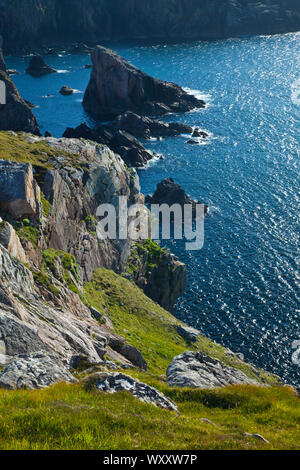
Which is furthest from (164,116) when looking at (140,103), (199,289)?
(199,289)

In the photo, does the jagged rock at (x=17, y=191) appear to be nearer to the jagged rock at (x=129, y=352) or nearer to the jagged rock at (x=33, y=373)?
the jagged rock at (x=129, y=352)

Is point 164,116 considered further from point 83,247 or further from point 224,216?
point 83,247

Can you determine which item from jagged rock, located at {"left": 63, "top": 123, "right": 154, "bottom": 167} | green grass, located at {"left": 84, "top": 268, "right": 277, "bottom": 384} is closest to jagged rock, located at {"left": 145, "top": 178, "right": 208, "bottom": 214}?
jagged rock, located at {"left": 63, "top": 123, "right": 154, "bottom": 167}

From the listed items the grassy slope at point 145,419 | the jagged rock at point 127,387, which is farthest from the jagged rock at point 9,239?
the jagged rock at point 127,387

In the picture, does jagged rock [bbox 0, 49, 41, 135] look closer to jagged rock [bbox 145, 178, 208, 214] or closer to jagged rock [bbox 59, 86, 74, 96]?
jagged rock [bbox 59, 86, 74, 96]
